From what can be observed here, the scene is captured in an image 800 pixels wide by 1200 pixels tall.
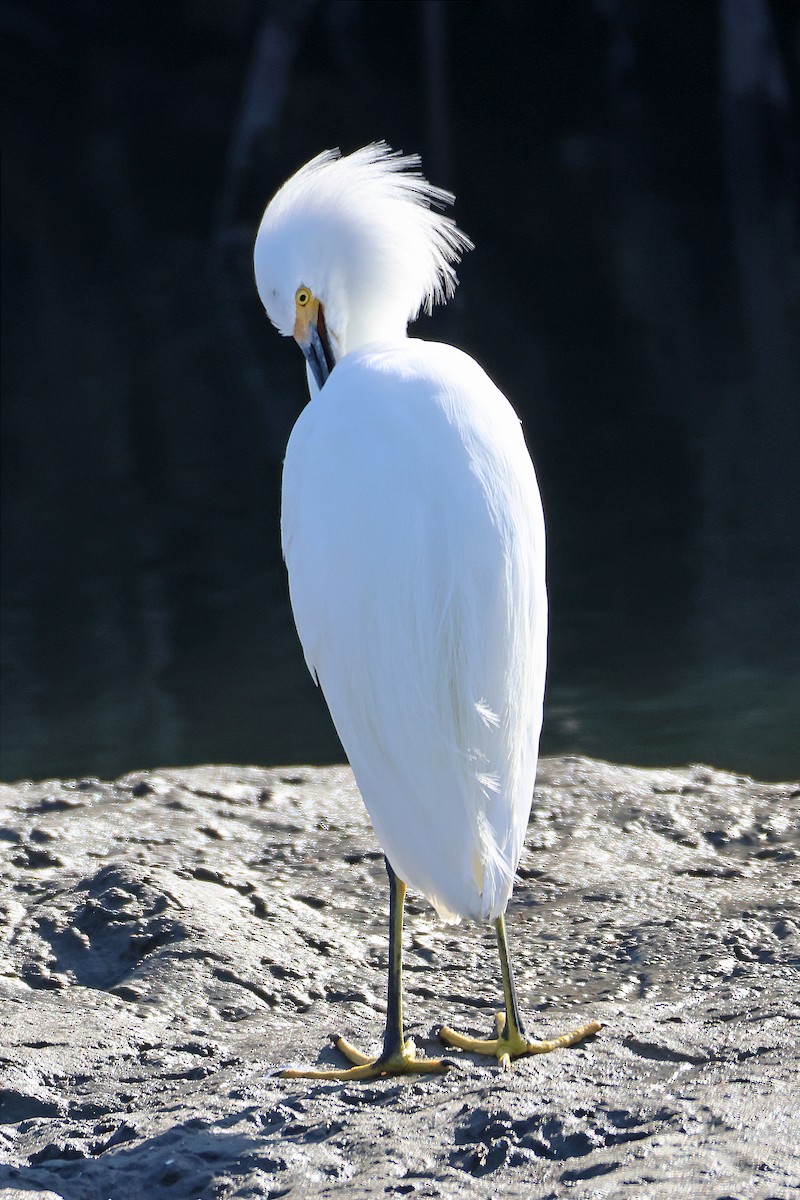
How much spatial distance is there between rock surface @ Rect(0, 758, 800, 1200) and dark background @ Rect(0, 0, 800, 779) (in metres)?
1.58

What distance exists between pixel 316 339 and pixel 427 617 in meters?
1.18

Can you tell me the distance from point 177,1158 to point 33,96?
26930mm

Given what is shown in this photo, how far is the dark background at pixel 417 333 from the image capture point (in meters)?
6.62

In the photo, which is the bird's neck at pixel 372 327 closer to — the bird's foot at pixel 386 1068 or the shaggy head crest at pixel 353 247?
the shaggy head crest at pixel 353 247

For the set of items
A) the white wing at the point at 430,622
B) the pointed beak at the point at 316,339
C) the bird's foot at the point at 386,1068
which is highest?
the pointed beak at the point at 316,339

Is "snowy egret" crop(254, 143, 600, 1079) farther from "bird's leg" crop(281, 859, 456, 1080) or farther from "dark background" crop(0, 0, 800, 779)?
"dark background" crop(0, 0, 800, 779)

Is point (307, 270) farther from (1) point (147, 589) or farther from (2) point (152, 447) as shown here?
(2) point (152, 447)

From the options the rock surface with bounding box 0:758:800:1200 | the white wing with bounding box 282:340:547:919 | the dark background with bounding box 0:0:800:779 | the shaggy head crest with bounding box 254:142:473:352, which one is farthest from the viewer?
the dark background with bounding box 0:0:800:779

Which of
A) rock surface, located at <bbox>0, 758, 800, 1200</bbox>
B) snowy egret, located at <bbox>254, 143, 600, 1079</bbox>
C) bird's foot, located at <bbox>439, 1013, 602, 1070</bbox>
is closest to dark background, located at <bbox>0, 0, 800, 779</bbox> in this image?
rock surface, located at <bbox>0, 758, 800, 1200</bbox>

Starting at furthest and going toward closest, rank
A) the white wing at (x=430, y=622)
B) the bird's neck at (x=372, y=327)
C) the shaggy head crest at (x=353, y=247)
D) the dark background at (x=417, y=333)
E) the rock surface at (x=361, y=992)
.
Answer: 1. the dark background at (x=417, y=333)
2. the bird's neck at (x=372, y=327)
3. the shaggy head crest at (x=353, y=247)
4. the white wing at (x=430, y=622)
5. the rock surface at (x=361, y=992)

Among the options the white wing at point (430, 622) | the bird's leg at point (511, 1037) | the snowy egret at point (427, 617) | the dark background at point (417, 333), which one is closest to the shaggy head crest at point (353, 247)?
the snowy egret at point (427, 617)

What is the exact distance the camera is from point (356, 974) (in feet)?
11.4

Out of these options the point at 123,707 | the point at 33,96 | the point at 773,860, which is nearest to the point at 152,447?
the point at 123,707

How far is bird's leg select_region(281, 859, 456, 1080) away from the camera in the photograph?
9.43 ft
